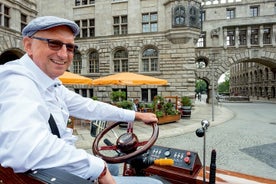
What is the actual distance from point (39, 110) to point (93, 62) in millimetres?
20462

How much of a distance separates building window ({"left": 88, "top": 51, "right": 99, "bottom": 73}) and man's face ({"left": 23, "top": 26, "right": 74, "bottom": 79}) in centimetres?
1970

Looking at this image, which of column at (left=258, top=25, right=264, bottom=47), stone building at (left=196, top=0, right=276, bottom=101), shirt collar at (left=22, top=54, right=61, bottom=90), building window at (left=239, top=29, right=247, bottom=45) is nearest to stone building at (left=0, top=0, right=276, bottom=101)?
column at (left=258, top=25, right=264, bottom=47)

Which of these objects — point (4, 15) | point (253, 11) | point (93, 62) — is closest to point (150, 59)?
point (93, 62)

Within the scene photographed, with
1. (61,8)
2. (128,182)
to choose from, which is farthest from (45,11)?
(128,182)

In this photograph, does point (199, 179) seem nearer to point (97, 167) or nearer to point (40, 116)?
point (97, 167)

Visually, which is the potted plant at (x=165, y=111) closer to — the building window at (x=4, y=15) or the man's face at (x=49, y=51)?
the man's face at (x=49, y=51)

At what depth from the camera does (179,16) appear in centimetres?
1728

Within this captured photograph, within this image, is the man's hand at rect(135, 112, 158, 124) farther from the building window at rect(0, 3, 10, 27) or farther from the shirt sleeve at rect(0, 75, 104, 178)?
the building window at rect(0, 3, 10, 27)

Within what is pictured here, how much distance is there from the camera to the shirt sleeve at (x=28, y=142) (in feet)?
3.34

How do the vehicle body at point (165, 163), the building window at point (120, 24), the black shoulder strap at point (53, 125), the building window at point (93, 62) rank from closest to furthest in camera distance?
the black shoulder strap at point (53, 125), the vehicle body at point (165, 163), the building window at point (120, 24), the building window at point (93, 62)

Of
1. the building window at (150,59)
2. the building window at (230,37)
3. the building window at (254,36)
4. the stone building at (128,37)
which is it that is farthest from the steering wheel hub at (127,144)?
the building window at (254,36)

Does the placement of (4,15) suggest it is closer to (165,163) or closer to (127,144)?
(127,144)

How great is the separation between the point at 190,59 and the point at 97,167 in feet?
57.3

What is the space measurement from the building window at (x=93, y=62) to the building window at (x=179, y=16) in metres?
8.04
